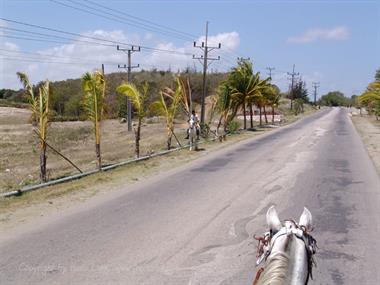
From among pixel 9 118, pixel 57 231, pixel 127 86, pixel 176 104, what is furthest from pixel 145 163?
pixel 9 118

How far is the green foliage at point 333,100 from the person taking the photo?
18450 centimetres

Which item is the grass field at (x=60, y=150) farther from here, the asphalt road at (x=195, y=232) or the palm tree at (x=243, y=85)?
the palm tree at (x=243, y=85)

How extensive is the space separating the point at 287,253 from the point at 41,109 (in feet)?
40.1

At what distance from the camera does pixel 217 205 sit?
34.9 ft

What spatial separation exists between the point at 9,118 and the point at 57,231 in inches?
1988

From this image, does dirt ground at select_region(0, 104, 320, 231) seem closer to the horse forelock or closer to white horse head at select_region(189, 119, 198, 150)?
white horse head at select_region(189, 119, 198, 150)

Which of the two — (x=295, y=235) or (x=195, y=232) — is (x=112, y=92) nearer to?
(x=195, y=232)

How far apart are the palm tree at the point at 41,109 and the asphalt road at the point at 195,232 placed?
2836 millimetres

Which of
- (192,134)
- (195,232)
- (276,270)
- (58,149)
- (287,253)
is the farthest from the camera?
(58,149)

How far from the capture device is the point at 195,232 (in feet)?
27.5

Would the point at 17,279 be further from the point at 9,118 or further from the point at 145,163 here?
the point at 9,118

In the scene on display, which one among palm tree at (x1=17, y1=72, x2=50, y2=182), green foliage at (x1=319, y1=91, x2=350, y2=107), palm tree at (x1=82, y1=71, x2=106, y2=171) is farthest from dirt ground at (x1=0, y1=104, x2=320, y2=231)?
green foliage at (x1=319, y1=91, x2=350, y2=107)

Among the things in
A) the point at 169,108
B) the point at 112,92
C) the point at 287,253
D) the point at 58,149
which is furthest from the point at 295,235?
the point at 112,92

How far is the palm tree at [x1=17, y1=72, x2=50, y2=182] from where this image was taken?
1392 centimetres
